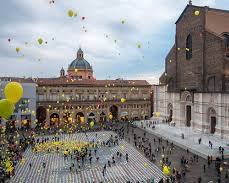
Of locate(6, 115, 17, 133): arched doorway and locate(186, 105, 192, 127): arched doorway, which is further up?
locate(186, 105, 192, 127): arched doorway

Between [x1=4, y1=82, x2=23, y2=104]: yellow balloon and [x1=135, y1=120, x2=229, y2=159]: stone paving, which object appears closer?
[x1=4, y1=82, x2=23, y2=104]: yellow balloon

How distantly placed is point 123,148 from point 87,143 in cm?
560

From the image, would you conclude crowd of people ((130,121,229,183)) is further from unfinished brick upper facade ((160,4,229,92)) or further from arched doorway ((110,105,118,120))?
arched doorway ((110,105,118,120))

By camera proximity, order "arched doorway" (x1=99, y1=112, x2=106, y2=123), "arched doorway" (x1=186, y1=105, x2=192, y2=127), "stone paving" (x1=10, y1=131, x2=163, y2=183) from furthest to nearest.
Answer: "arched doorway" (x1=99, y1=112, x2=106, y2=123)
"arched doorway" (x1=186, y1=105, x2=192, y2=127)
"stone paving" (x1=10, y1=131, x2=163, y2=183)

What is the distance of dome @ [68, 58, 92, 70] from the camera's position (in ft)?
265

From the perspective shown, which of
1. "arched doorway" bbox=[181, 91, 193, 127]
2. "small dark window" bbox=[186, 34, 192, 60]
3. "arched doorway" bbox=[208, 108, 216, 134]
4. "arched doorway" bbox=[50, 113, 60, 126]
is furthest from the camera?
"arched doorway" bbox=[50, 113, 60, 126]

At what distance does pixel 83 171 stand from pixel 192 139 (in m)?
19.0

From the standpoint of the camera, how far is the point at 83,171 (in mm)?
30328

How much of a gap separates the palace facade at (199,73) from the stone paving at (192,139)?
1.61 meters

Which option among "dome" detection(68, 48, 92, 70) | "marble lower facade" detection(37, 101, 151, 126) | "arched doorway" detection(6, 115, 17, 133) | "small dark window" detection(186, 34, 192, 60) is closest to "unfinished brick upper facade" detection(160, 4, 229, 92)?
"small dark window" detection(186, 34, 192, 60)

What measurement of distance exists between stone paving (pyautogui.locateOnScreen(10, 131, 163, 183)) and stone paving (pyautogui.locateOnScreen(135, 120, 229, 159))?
23.6 feet

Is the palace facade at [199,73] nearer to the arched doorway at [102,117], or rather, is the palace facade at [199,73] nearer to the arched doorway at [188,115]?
the arched doorway at [188,115]

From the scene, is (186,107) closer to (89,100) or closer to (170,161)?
(170,161)

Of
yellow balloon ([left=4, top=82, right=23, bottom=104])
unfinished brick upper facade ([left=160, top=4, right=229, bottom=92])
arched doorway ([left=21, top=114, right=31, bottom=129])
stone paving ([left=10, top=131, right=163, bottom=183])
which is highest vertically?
unfinished brick upper facade ([left=160, top=4, right=229, bottom=92])
